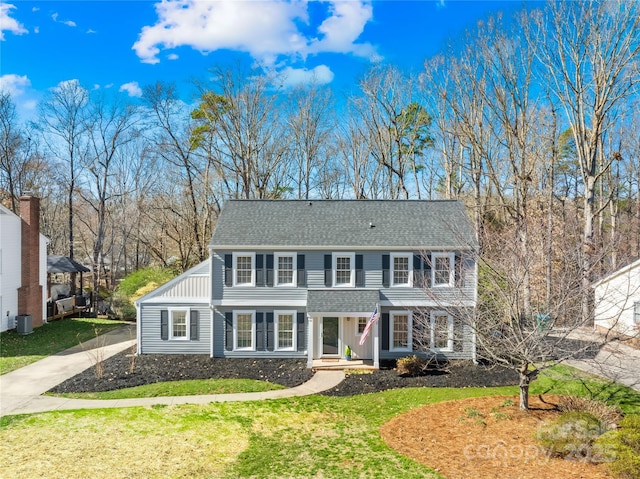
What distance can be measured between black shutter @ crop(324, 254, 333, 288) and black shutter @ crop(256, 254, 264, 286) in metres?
2.77

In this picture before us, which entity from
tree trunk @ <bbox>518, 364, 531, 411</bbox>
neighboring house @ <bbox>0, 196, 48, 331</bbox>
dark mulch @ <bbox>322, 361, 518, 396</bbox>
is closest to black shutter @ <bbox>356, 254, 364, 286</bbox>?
dark mulch @ <bbox>322, 361, 518, 396</bbox>

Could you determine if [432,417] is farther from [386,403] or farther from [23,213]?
[23,213]

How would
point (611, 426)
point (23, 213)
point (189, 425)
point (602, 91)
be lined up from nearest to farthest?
point (611, 426)
point (189, 425)
point (602, 91)
point (23, 213)

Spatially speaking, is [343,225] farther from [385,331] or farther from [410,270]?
[385,331]

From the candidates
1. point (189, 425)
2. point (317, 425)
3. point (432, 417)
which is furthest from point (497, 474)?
point (189, 425)

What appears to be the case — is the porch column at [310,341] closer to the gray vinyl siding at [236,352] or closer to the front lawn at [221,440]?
the gray vinyl siding at [236,352]

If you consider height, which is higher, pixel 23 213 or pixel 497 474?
pixel 23 213

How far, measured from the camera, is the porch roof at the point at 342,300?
55.9 feet

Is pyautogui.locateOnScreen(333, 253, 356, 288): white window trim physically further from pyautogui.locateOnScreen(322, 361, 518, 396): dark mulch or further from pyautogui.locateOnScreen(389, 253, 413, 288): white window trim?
pyautogui.locateOnScreen(322, 361, 518, 396): dark mulch

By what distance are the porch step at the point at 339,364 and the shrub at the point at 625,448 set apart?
8.71 meters

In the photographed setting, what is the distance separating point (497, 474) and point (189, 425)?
7566 mm

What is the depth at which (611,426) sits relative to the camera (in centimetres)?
1002

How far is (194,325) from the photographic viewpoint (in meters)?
18.5

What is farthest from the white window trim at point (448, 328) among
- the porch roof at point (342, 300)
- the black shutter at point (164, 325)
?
the black shutter at point (164, 325)
